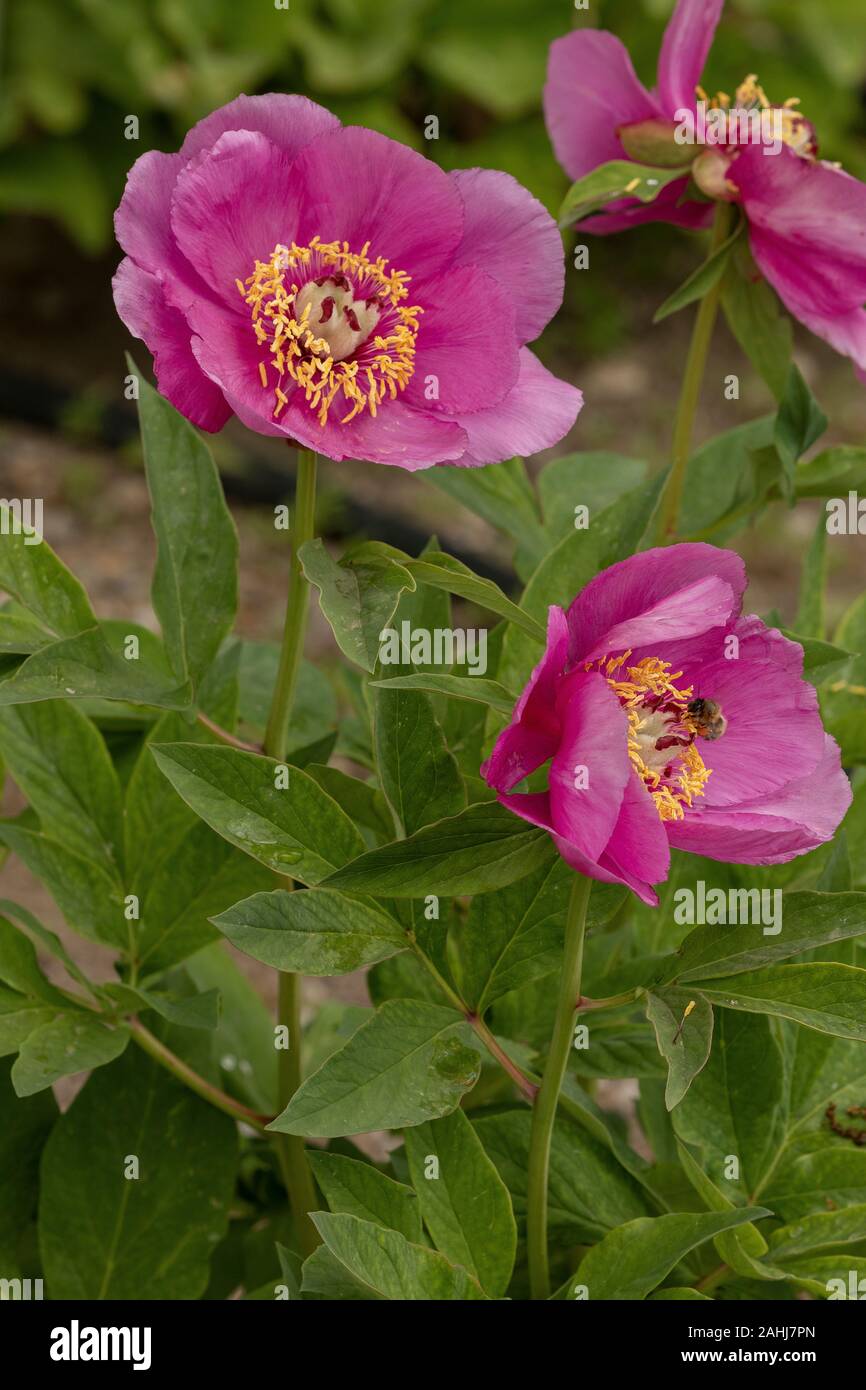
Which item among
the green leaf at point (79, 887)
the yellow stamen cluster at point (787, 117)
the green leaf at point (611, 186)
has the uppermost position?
the yellow stamen cluster at point (787, 117)

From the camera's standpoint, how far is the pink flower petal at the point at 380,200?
0.67 meters

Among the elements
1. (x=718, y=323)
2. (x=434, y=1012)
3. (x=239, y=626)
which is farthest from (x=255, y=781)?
(x=718, y=323)

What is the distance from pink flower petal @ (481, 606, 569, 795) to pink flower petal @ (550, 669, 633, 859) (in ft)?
0.04

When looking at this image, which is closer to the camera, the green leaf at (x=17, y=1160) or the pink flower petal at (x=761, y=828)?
the pink flower petal at (x=761, y=828)

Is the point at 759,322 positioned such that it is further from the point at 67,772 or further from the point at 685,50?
the point at 67,772

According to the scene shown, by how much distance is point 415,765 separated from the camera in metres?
0.67

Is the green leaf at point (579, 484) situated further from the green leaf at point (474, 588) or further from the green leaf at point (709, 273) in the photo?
Result: the green leaf at point (474, 588)

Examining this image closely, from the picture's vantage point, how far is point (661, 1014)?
0.61 metres

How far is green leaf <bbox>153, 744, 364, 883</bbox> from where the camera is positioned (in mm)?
639

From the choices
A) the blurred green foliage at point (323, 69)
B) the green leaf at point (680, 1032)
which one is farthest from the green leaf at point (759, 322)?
the blurred green foliage at point (323, 69)

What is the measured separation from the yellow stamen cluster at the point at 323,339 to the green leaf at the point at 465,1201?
0.29m

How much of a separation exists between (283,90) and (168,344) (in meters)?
2.47

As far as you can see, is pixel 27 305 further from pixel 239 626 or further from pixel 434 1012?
pixel 434 1012

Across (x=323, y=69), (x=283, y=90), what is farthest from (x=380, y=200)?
(x=283, y=90)
